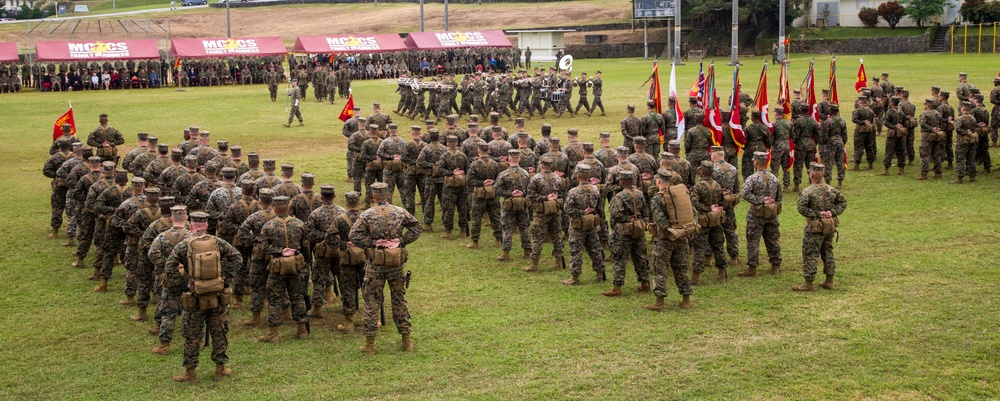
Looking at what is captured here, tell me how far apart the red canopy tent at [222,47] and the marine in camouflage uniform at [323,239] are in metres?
40.5

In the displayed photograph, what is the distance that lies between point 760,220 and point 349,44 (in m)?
43.4

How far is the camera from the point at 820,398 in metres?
9.93

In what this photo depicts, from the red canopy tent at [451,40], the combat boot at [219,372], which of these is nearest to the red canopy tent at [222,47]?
the red canopy tent at [451,40]

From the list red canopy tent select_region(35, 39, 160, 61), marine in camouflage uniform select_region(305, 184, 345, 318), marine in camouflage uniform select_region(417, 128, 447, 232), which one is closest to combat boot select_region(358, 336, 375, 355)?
marine in camouflage uniform select_region(305, 184, 345, 318)

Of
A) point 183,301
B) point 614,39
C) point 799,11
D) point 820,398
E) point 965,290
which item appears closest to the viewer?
point 820,398

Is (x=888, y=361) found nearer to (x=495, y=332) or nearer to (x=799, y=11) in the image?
(x=495, y=332)

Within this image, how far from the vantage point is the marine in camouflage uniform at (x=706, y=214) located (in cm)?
1409

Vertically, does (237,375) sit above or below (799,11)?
below

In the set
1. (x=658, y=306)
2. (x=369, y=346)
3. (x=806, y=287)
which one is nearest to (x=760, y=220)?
(x=806, y=287)

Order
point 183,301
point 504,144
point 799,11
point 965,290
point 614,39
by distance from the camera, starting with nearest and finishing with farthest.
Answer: point 183,301
point 965,290
point 504,144
point 799,11
point 614,39

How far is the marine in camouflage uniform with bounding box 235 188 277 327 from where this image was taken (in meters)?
12.4

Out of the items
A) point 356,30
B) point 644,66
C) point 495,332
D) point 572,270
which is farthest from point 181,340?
point 356,30

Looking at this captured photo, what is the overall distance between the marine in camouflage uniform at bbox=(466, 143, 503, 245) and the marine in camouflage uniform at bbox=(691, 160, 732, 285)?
12.6ft

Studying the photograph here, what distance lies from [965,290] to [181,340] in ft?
34.6
